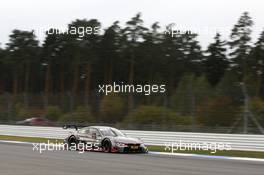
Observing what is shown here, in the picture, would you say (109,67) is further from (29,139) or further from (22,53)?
(29,139)

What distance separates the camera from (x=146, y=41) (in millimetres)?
61531

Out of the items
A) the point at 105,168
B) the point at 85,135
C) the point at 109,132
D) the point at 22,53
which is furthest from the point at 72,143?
the point at 22,53

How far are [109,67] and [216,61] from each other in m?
14.3

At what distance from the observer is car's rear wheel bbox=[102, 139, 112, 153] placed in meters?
19.3

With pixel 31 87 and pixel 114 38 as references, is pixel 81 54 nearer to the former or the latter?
pixel 114 38

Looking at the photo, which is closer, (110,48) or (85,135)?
(85,135)

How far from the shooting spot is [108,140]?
19.3 m

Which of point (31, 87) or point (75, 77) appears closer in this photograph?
point (75, 77)

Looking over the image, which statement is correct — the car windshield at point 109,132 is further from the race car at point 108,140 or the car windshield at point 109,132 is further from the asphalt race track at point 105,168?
the asphalt race track at point 105,168

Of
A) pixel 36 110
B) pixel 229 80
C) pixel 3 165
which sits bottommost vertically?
pixel 3 165

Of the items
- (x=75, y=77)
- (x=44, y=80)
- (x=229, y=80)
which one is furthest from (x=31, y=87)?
(x=229, y=80)

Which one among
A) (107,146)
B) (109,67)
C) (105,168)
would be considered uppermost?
(109,67)

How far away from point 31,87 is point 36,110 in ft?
168

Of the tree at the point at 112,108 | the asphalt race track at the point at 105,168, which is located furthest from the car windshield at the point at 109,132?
the tree at the point at 112,108
